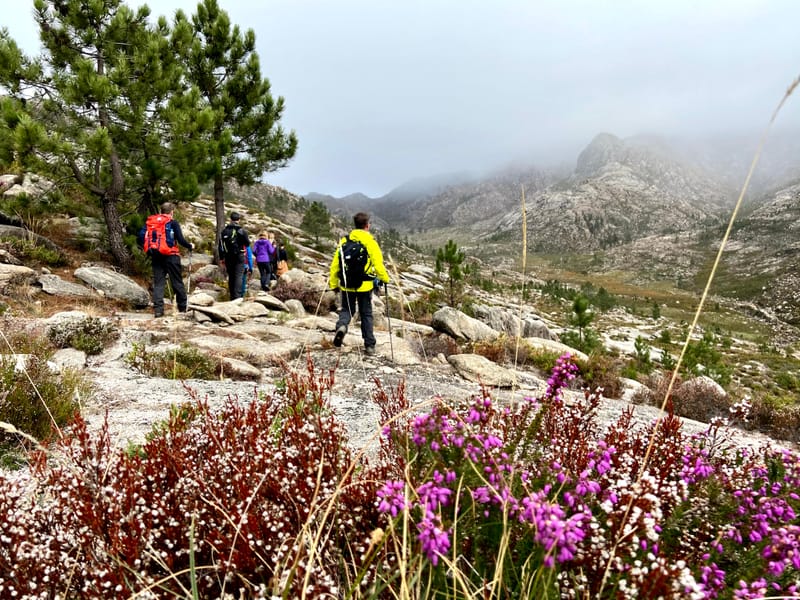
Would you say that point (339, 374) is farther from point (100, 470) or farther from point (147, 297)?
point (147, 297)

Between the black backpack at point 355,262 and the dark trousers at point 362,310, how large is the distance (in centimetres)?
28

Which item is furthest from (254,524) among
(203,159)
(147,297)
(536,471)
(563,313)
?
(563,313)

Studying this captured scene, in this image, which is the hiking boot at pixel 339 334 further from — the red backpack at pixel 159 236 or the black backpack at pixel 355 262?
the red backpack at pixel 159 236

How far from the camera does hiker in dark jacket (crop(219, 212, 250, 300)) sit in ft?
41.8

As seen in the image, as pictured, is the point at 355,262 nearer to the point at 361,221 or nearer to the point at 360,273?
the point at 360,273

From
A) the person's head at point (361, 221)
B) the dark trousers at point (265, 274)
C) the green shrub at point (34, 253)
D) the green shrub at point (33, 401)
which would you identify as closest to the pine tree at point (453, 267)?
the dark trousers at point (265, 274)

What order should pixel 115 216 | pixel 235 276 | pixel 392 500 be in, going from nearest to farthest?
1. pixel 392 500
2. pixel 235 276
3. pixel 115 216

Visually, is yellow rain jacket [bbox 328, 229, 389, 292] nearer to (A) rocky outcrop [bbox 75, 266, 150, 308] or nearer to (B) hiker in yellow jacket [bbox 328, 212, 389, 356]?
(B) hiker in yellow jacket [bbox 328, 212, 389, 356]

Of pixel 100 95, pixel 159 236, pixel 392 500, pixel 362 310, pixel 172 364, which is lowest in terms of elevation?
pixel 172 364

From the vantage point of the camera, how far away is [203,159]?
1418 cm

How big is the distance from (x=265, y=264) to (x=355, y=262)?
976cm

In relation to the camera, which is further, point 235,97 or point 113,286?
point 235,97

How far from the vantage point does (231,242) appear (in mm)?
12711

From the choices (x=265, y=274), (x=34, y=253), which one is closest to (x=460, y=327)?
(x=265, y=274)
